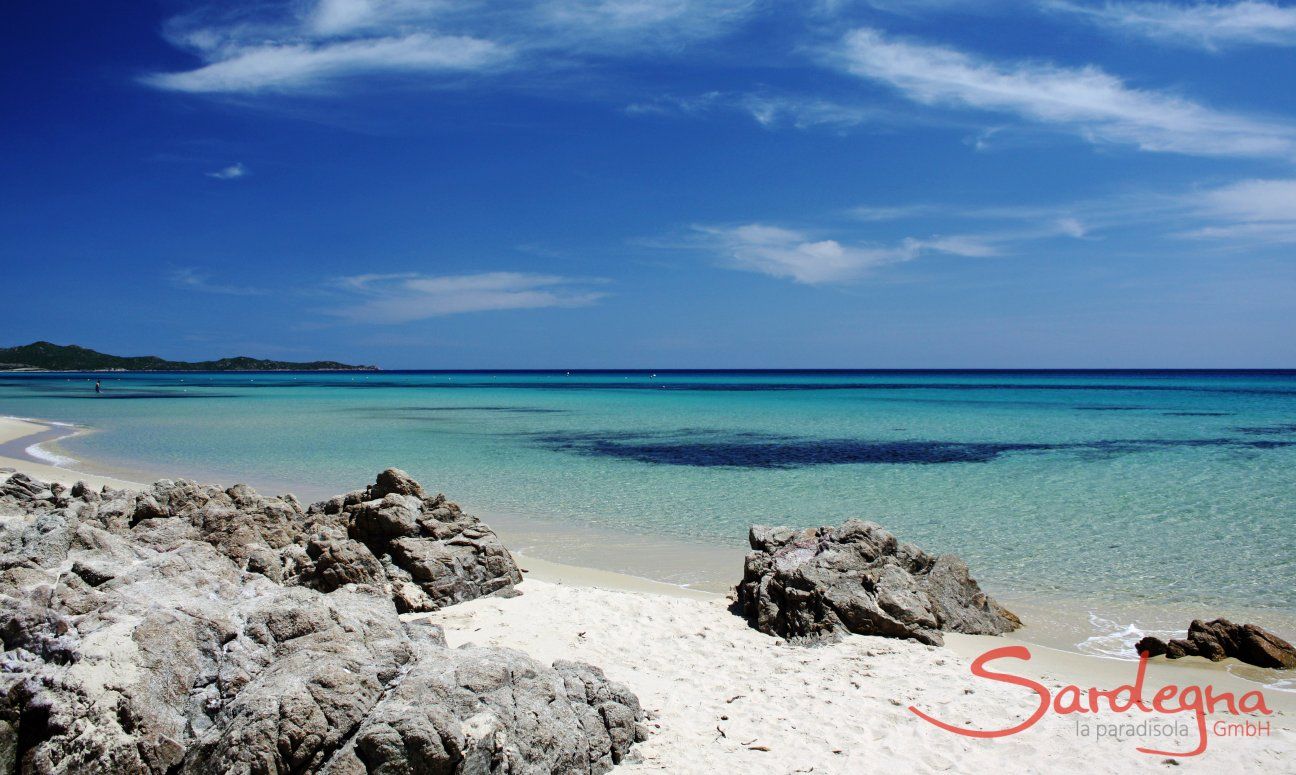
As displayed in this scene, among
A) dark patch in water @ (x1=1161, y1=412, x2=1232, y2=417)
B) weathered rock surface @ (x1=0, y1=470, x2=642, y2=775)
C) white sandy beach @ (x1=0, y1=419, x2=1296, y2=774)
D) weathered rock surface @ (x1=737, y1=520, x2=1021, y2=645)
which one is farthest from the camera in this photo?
dark patch in water @ (x1=1161, y1=412, x2=1232, y2=417)

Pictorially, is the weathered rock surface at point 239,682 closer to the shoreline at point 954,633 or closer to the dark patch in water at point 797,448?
the shoreline at point 954,633

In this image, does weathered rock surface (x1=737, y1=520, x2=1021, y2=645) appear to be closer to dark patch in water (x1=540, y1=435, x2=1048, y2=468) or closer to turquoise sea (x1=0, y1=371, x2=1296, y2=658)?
turquoise sea (x1=0, y1=371, x2=1296, y2=658)

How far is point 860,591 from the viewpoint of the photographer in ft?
24.9

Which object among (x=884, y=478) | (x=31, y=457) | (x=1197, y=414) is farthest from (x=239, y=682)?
(x=1197, y=414)

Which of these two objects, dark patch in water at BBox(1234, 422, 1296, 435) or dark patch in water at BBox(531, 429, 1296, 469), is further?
dark patch in water at BBox(1234, 422, 1296, 435)

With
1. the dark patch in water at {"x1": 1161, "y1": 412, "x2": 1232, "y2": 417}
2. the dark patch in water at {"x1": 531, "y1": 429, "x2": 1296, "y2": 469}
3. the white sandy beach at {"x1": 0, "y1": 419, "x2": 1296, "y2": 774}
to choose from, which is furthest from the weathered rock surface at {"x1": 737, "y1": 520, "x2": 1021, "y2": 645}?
the dark patch in water at {"x1": 1161, "y1": 412, "x2": 1232, "y2": 417}

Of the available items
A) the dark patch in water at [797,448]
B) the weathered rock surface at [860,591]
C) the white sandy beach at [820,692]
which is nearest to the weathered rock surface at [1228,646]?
the white sandy beach at [820,692]

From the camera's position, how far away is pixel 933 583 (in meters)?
8.09

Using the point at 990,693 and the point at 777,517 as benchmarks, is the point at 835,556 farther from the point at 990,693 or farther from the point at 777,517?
the point at 777,517

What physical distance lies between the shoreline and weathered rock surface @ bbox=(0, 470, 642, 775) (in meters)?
3.93

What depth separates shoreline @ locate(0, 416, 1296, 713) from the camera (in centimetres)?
673

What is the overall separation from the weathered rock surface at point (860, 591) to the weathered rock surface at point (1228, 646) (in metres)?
1.33

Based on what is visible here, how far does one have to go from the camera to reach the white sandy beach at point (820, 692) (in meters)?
4.96

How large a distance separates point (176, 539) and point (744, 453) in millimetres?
18162
